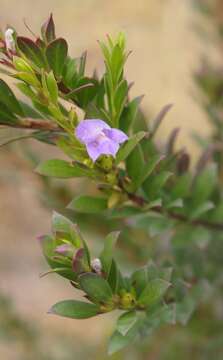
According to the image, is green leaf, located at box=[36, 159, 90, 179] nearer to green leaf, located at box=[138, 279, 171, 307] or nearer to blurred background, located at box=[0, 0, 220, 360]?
green leaf, located at box=[138, 279, 171, 307]

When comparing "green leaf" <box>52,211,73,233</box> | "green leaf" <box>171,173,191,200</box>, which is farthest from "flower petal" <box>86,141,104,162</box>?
"green leaf" <box>171,173,191,200</box>

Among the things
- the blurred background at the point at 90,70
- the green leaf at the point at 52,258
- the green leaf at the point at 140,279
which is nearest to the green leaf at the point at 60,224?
the green leaf at the point at 52,258

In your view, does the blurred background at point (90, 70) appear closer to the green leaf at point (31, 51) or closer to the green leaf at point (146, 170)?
the green leaf at point (146, 170)

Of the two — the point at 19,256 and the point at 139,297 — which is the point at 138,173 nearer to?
the point at 139,297

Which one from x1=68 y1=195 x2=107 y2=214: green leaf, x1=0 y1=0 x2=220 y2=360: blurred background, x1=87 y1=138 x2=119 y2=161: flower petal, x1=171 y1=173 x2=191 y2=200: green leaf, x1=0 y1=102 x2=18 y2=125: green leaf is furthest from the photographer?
x1=0 y1=0 x2=220 y2=360: blurred background

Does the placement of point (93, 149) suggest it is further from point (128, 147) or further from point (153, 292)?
point (153, 292)

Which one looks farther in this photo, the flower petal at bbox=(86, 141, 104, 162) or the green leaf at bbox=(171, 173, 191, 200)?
the green leaf at bbox=(171, 173, 191, 200)

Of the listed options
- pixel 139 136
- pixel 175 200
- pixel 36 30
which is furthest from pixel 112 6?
pixel 139 136
